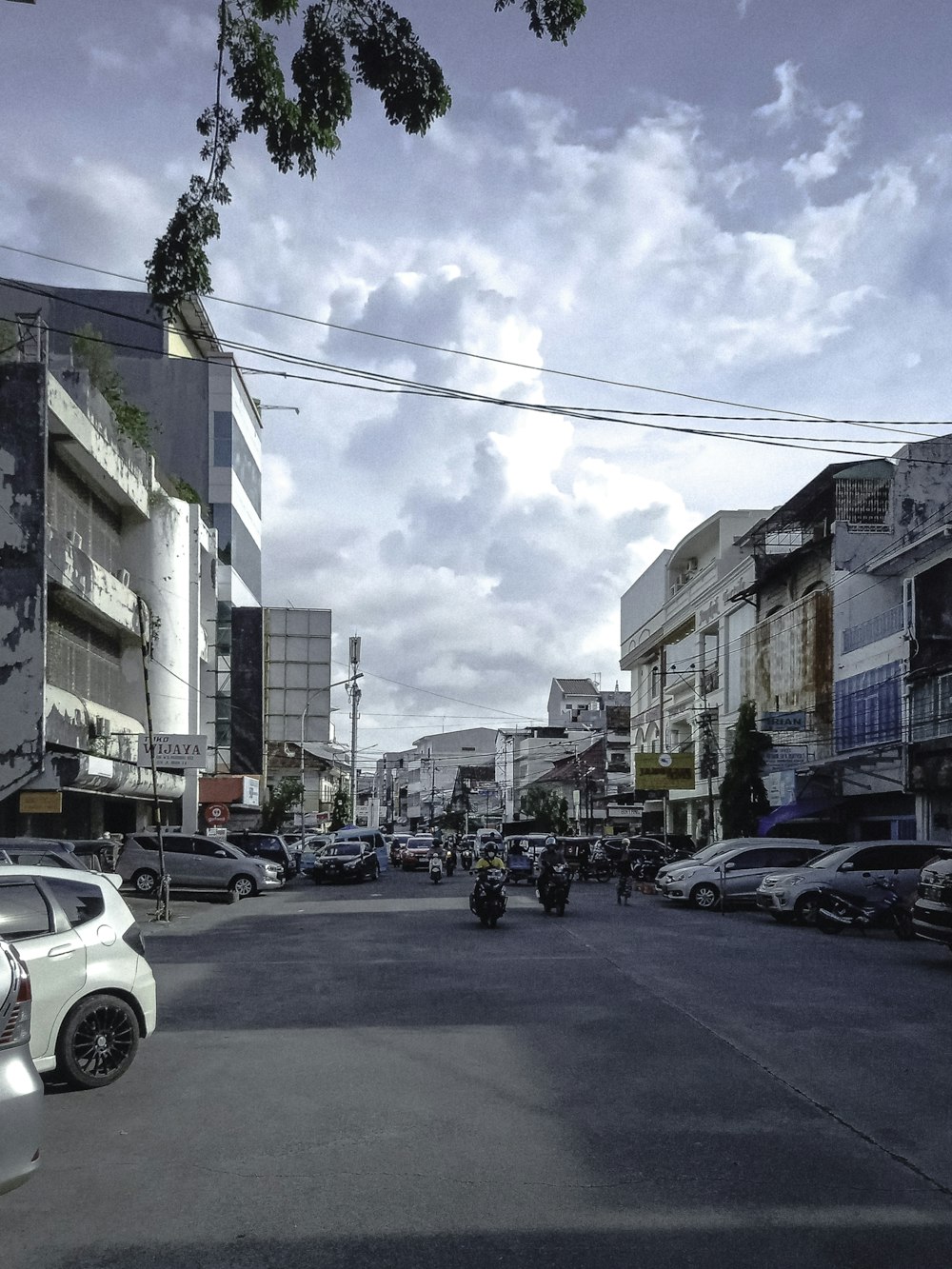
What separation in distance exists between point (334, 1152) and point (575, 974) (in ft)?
29.1

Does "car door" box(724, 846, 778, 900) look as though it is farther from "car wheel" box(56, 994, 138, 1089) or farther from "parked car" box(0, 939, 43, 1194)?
"parked car" box(0, 939, 43, 1194)

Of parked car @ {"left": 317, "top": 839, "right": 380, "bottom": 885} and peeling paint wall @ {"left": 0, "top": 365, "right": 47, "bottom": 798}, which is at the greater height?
peeling paint wall @ {"left": 0, "top": 365, "right": 47, "bottom": 798}

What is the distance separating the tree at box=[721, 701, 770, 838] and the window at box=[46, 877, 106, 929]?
3930 centimetres

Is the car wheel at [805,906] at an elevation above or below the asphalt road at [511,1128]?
below

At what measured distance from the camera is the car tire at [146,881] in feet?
112

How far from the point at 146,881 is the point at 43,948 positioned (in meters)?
26.0

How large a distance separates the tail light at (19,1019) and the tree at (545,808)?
8634cm

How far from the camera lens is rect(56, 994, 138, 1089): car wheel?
912 cm

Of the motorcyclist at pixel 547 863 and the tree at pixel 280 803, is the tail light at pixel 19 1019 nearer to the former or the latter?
the motorcyclist at pixel 547 863

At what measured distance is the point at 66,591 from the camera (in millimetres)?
35344

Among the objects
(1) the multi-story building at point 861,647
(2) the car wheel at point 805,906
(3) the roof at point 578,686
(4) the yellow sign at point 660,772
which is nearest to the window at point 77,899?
(2) the car wheel at point 805,906

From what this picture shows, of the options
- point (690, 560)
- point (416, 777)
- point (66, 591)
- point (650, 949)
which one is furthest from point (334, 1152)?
point (416, 777)

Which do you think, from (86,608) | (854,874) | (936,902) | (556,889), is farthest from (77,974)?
(86,608)

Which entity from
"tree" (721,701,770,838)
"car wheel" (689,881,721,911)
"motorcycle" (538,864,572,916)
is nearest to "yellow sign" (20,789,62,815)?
"motorcycle" (538,864,572,916)
